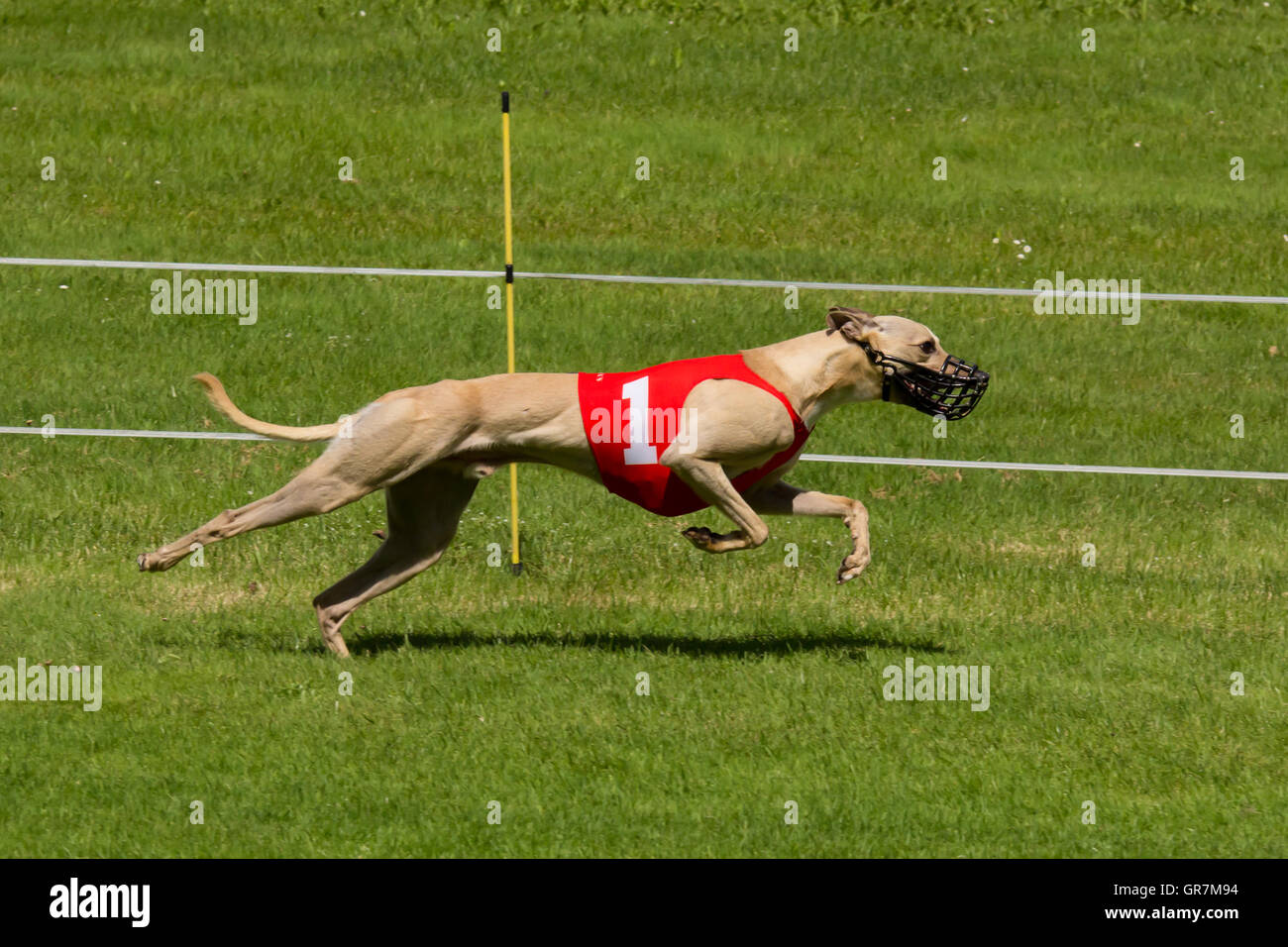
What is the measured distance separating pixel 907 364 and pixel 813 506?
87 centimetres

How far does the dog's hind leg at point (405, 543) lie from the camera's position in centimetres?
921

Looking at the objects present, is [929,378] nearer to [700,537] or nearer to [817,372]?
[817,372]

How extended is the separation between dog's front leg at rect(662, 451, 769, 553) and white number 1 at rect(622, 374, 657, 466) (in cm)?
9

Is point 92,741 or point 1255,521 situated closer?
point 92,741

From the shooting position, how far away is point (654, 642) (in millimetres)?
9750

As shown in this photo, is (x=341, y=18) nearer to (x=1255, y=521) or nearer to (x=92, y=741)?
(x=1255, y=521)

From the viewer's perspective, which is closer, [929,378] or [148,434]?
[929,378]

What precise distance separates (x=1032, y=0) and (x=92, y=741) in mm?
18088

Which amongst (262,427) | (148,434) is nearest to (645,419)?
(262,427)


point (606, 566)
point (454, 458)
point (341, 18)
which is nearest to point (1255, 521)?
point (606, 566)

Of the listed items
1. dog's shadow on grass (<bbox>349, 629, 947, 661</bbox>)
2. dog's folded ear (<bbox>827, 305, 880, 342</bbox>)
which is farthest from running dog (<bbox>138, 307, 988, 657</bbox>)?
dog's shadow on grass (<bbox>349, 629, 947, 661</bbox>)

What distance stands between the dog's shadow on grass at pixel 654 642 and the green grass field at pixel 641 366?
0.04 m

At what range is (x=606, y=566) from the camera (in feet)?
36.7

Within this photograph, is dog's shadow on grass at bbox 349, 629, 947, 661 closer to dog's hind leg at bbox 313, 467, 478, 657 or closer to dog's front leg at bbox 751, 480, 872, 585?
dog's hind leg at bbox 313, 467, 478, 657
